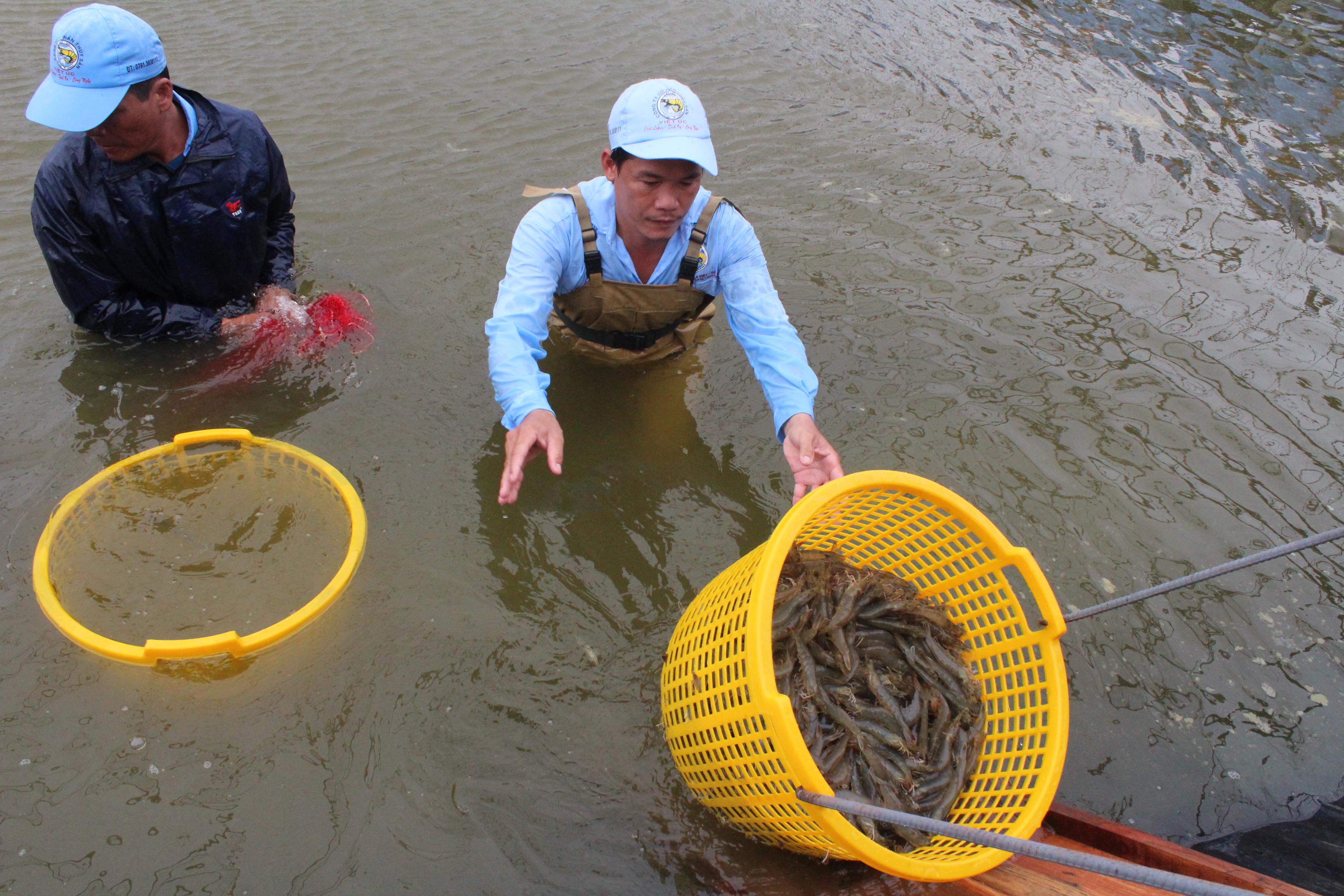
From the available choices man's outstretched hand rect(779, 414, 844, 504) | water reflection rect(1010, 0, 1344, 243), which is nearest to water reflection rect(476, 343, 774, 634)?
man's outstretched hand rect(779, 414, 844, 504)

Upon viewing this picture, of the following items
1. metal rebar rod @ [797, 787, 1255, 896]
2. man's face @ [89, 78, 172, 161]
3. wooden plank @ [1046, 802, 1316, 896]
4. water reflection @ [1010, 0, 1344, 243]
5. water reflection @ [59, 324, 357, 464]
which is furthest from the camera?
water reflection @ [1010, 0, 1344, 243]

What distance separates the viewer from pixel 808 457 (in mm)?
3195

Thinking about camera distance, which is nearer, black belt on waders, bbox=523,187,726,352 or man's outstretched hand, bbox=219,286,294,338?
black belt on waders, bbox=523,187,726,352

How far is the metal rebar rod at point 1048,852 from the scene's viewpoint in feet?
4.84

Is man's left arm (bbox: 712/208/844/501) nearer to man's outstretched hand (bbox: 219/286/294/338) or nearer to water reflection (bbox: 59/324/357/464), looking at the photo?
water reflection (bbox: 59/324/357/464)

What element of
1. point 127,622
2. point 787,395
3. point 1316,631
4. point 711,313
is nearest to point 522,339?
point 787,395

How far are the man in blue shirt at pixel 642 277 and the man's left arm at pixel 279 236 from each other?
1.80m

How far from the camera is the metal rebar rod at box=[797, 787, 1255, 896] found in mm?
1476

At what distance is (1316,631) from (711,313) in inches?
136

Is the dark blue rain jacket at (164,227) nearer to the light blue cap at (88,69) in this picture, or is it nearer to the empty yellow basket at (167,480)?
the light blue cap at (88,69)

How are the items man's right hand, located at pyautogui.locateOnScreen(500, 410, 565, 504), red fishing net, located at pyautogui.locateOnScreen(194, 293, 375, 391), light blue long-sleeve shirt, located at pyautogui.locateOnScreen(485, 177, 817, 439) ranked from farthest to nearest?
red fishing net, located at pyautogui.locateOnScreen(194, 293, 375, 391)
light blue long-sleeve shirt, located at pyautogui.locateOnScreen(485, 177, 817, 439)
man's right hand, located at pyautogui.locateOnScreen(500, 410, 565, 504)

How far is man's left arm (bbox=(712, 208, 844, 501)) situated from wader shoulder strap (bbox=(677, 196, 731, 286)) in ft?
0.20

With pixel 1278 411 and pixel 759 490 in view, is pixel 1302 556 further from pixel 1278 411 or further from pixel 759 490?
pixel 759 490

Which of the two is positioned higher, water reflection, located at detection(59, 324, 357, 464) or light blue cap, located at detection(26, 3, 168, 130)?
light blue cap, located at detection(26, 3, 168, 130)
